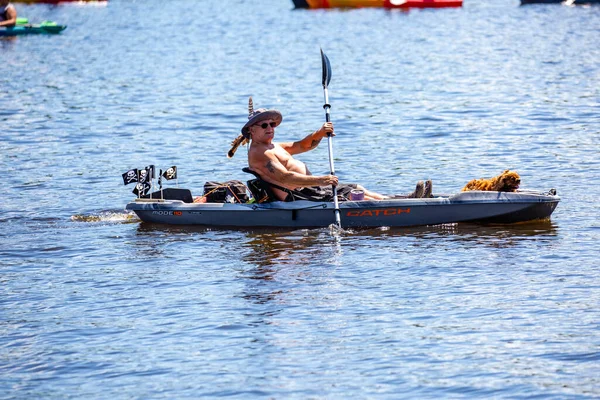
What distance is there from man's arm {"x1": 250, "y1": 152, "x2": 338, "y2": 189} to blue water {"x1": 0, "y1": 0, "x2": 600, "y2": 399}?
2.41ft

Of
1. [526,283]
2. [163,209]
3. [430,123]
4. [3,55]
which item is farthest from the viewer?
[3,55]

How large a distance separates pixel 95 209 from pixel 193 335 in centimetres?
725

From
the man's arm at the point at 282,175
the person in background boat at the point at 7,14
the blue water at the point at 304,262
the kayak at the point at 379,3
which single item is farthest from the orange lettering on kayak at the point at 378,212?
the kayak at the point at 379,3

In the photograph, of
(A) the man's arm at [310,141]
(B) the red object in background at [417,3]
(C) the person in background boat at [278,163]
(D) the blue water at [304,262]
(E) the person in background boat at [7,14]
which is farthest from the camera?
(B) the red object in background at [417,3]

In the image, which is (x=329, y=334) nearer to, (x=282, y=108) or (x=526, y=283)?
(x=526, y=283)

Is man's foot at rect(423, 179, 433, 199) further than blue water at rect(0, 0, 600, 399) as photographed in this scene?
Yes

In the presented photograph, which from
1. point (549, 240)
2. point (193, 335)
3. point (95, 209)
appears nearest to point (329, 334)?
point (193, 335)

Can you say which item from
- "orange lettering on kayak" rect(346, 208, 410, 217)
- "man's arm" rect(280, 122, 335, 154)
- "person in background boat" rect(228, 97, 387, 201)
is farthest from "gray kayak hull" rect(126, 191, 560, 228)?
"man's arm" rect(280, 122, 335, 154)

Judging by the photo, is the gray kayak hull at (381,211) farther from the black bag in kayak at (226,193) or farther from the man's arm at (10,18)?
the man's arm at (10,18)

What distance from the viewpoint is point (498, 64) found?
4072cm

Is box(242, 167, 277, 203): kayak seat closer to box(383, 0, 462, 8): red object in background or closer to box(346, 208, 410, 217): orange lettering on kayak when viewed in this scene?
box(346, 208, 410, 217): orange lettering on kayak

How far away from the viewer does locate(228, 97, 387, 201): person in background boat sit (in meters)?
15.4

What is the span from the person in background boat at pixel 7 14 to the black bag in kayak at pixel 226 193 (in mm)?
35274

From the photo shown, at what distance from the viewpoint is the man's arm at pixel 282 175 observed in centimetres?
1537
